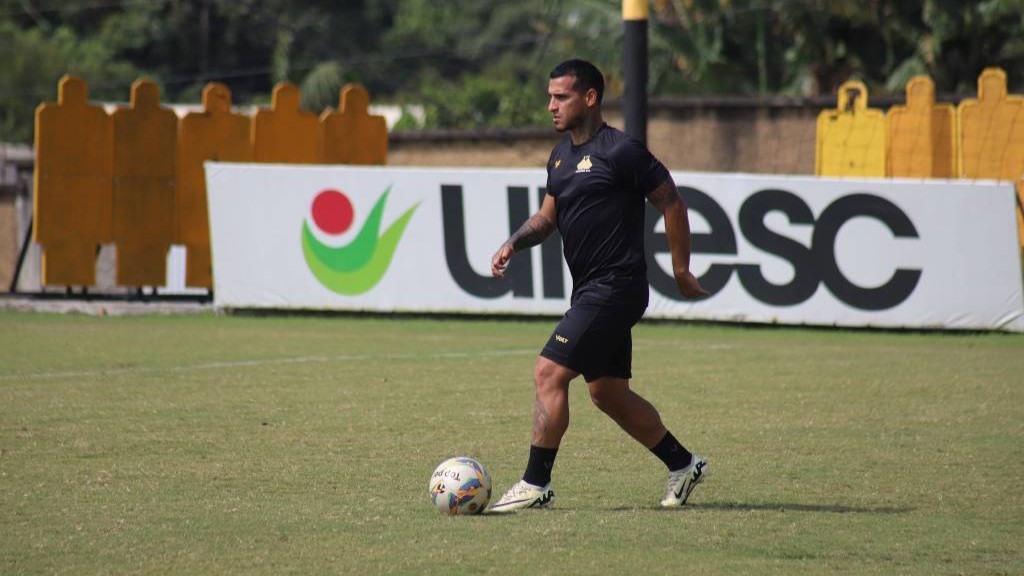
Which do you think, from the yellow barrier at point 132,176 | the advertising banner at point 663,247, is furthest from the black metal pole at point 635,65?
the yellow barrier at point 132,176

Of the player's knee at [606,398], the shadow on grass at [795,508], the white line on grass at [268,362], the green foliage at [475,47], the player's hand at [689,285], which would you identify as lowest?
the shadow on grass at [795,508]

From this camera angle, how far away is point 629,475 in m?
8.28

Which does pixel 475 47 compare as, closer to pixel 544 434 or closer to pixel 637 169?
pixel 637 169

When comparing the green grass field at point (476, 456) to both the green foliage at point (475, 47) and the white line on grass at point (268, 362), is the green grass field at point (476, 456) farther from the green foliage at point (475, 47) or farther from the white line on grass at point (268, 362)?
the green foliage at point (475, 47)

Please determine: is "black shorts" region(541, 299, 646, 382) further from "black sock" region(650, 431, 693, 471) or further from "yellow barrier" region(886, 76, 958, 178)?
"yellow barrier" region(886, 76, 958, 178)

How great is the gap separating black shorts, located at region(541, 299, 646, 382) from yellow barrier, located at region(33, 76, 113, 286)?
43.2ft

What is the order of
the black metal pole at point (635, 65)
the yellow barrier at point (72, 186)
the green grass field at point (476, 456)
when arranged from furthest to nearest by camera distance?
the yellow barrier at point (72, 186)
the black metal pole at point (635, 65)
the green grass field at point (476, 456)

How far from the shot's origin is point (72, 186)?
752 inches

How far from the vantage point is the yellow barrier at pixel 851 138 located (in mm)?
20812

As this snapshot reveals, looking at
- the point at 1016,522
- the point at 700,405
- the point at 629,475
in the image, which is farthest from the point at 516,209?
the point at 1016,522

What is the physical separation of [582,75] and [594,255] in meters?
0.83

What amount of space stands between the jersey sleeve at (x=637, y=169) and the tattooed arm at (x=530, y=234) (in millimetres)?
430

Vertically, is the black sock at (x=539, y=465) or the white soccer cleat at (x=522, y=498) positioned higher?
the black sock at (x=539, y=465)

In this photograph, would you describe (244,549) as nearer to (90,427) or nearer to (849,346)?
(90,427)
